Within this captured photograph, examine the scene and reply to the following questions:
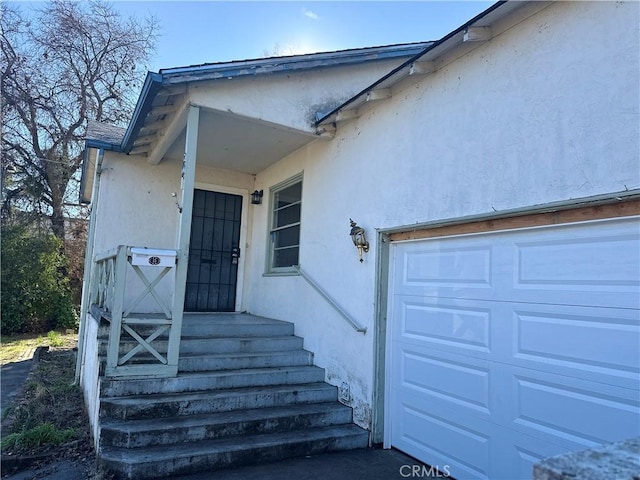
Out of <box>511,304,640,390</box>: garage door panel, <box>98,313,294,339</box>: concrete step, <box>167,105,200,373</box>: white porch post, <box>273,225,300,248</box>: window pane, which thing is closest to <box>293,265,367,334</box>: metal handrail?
<box>273,225,300,248</box>: window pane

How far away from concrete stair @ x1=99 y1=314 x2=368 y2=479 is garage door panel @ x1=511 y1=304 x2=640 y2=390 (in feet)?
6.79

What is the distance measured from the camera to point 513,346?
3252 mm

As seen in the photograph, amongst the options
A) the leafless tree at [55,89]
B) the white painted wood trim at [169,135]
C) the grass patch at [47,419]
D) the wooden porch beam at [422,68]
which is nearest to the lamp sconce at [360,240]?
the wooden porch beam at [422,68]

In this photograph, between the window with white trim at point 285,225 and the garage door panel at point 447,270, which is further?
the window with white trim at point 285,225

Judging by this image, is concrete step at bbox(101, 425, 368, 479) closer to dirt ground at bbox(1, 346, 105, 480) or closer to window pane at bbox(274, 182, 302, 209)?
dirt ground at bbox(1, 346, 105, 480)

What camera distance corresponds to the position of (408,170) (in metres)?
4.27

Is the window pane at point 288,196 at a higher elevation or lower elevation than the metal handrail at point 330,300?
higher

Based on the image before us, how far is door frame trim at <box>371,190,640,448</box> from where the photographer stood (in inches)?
106

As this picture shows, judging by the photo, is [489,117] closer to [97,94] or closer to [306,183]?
[306,183]

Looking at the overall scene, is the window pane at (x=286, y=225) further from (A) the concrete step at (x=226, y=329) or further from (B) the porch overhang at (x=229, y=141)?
(A) the concrete step at (x=226, y=329)

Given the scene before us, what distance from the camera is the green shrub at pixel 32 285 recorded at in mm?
11602

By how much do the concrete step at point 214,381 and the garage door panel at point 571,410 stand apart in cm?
257

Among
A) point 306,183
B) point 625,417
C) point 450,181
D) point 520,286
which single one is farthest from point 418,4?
point 625,417

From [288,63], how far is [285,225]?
2.59m
